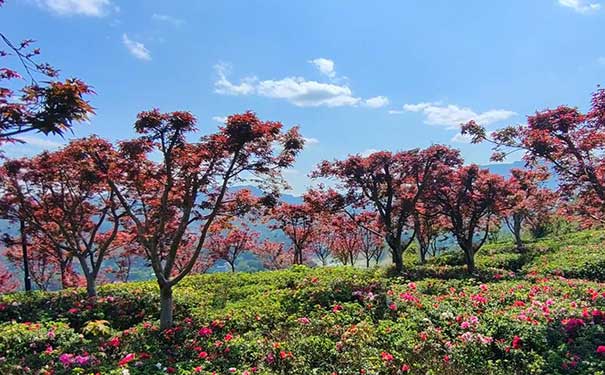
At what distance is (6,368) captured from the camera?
6.35 metres

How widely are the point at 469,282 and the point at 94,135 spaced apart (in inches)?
429

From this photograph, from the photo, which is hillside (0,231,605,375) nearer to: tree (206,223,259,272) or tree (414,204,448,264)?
tree (414,204,448,264)

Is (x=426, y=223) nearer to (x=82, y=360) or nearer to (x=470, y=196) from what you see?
(x=470, y=196)

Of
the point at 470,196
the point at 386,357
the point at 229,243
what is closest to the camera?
the point at 386,357

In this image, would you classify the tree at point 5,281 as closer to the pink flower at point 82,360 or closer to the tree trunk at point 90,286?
the tree trunk at point 90,286

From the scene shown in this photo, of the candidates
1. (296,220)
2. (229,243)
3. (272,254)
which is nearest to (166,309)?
(296,220)

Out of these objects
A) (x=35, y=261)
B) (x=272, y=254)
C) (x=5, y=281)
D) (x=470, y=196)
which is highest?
(x=470, y=196)

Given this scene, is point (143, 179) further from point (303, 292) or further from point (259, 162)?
point (303, 292)

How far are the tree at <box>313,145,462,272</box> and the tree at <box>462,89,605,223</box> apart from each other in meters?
4.95

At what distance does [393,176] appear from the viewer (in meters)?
16.1

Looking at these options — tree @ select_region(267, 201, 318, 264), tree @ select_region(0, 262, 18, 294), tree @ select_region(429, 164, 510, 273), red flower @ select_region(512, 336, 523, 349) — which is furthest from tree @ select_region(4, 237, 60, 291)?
red flower @ select_region(512, 336, 523, 349)

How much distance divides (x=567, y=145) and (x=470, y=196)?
6080 mm

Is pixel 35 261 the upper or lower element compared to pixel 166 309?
upper

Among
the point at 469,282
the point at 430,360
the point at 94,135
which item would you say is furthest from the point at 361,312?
the point at 94,135
